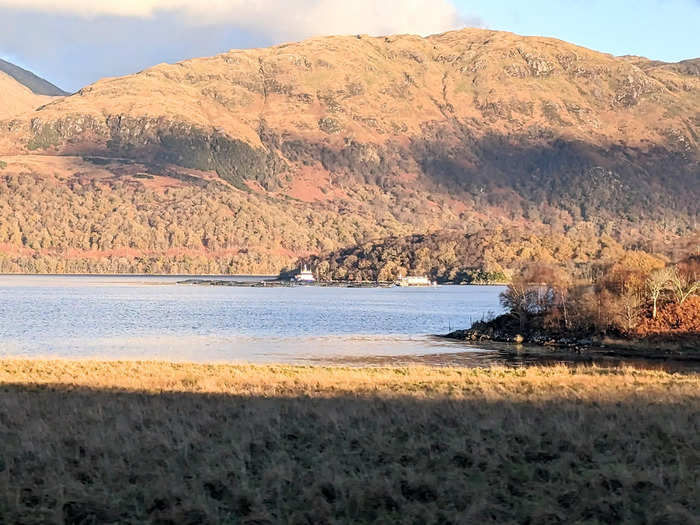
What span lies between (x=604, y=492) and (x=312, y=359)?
4765 cm

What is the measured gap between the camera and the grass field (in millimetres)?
12859

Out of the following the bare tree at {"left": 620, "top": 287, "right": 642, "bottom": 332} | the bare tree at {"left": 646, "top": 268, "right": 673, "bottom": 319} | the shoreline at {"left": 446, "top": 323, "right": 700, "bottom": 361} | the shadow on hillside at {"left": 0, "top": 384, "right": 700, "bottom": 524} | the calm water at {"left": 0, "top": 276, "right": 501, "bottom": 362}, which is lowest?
the calm water at {"left": 0, "top": 276, "right": 501, "bottom": 362}

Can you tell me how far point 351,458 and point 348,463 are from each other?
0.23 meters

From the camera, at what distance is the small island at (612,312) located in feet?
229

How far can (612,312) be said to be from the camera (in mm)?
73562

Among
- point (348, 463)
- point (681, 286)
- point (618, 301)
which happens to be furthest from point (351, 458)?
point (681, 286)

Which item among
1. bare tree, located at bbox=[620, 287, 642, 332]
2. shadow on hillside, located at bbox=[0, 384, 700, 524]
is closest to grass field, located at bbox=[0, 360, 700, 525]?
shadow on hillside, located at bbox=[0, 384, 700, 524]

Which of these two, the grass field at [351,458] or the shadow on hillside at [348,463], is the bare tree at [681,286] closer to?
the grass field at [351,458]

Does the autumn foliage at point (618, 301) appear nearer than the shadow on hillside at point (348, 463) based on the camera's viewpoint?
No

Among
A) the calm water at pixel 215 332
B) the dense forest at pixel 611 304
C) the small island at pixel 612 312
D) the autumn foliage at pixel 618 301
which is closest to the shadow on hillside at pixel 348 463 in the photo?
the calm water at pixel 215 332

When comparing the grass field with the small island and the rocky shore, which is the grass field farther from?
the small island

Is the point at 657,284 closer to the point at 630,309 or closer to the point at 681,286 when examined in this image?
the point at 630,309

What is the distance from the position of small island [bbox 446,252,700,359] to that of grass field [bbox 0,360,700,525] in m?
47.4

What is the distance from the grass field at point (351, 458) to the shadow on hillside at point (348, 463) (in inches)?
1.4
